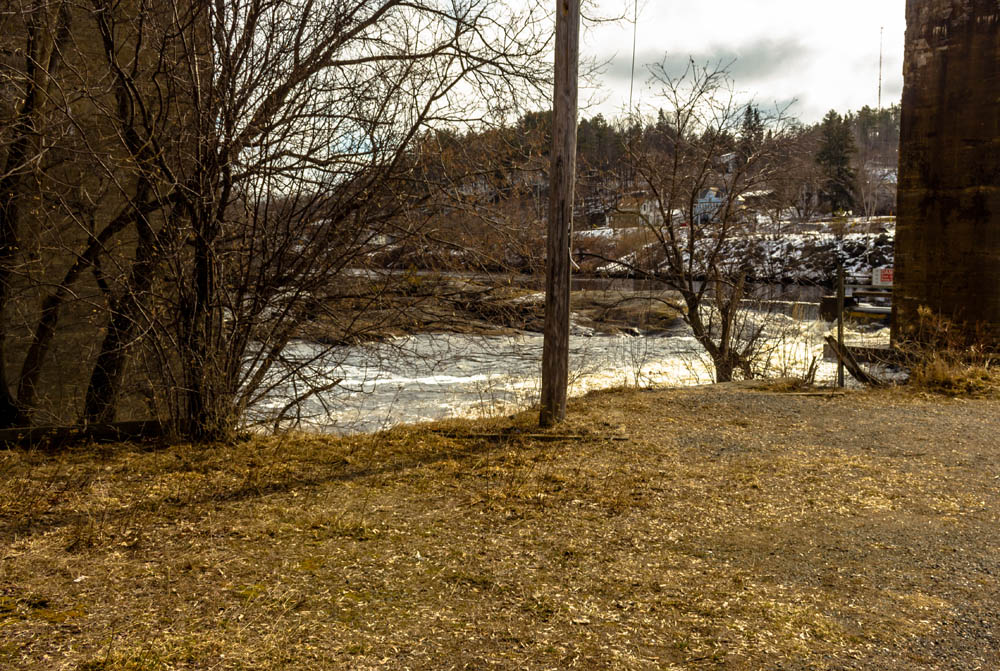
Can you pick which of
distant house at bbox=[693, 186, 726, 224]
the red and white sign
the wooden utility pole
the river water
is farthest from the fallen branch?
the red and white sign

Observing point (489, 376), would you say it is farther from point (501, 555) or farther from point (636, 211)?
point (501, 555)

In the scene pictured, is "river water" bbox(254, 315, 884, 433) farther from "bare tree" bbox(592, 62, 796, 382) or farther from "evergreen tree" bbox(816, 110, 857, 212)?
"evergreen tree" bbox(816, 110, 857, 212)

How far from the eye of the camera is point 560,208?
718cm

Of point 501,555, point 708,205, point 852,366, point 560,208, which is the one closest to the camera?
point 501,555

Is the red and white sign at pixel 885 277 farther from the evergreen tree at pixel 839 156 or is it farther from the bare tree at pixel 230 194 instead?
the evergreen tree at pixel 839 156

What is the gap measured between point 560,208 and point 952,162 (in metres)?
7.14

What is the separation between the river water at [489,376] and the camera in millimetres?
11242

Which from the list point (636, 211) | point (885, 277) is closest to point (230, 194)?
point (636, 211)

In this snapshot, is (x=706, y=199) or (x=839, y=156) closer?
(x=706, y=199)

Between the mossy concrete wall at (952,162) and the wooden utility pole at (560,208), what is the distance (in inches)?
270

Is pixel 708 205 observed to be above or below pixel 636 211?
above

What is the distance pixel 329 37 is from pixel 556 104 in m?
2.07

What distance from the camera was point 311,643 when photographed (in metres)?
3.10

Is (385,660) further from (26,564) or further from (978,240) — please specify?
(978,240)
